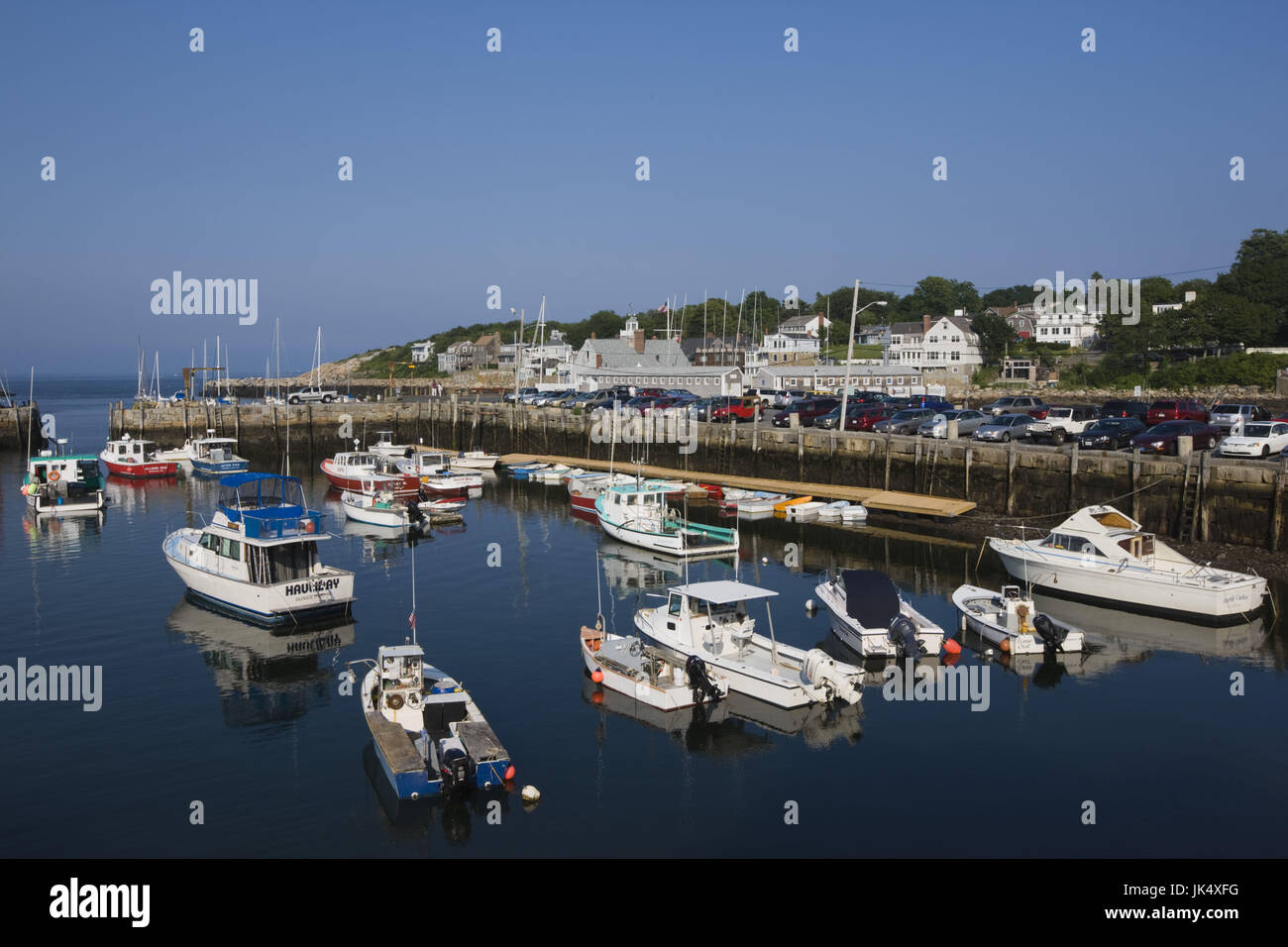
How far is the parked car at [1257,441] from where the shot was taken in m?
43.1

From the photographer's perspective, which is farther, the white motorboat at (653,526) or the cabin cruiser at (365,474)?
the cabin cruiser at (365,474)

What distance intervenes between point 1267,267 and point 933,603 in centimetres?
10138

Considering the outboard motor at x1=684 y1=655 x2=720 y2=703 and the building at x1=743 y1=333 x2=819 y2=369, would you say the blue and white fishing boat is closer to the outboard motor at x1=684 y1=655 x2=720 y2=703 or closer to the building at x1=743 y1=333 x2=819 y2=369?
the outboard motor at x1=684 y1=655 x2=720 y2=703

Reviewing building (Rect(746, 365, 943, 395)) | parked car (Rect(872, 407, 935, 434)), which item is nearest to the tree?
building (Rect(746, 365, 943, 395))

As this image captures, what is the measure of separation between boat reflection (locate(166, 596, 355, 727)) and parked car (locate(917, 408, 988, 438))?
34.9 metres

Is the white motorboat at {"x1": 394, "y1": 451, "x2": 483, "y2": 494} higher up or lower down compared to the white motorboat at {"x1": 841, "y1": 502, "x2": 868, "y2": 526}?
higher up

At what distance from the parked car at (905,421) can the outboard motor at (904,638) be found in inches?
1212

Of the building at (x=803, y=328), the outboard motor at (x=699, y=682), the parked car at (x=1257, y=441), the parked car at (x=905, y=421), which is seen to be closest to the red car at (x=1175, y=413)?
the parked car at (x=1257, y=441)

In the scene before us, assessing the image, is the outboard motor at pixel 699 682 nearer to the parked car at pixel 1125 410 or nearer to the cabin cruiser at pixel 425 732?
the cabin cruiser at pixel 425 732

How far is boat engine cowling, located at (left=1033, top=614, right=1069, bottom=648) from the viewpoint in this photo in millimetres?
28984
